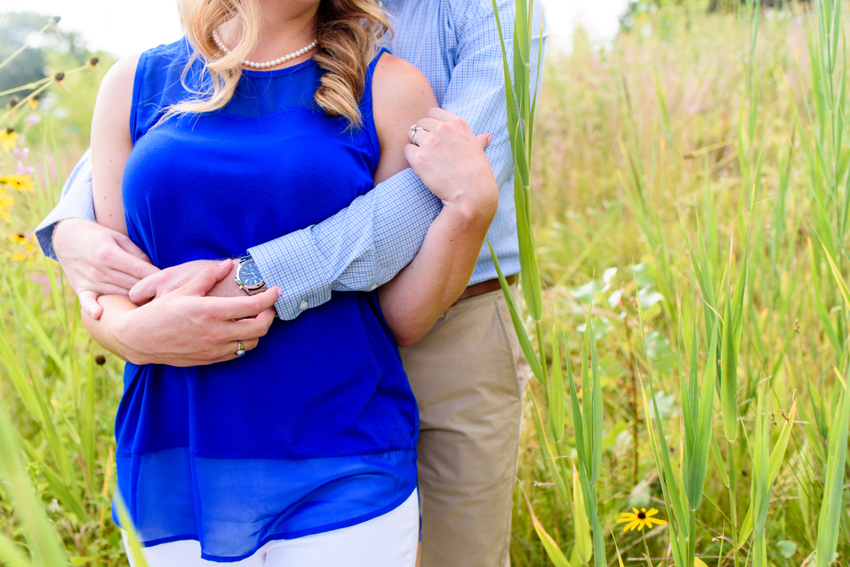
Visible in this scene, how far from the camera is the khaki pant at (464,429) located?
4.22 ft

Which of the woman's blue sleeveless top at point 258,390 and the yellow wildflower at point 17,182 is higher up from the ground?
the yellow wildflower at point 17,182

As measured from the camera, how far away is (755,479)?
2.30 ft

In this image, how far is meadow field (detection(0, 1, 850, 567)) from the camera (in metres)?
0.74

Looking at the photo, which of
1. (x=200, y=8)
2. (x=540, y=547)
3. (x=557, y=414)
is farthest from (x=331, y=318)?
(x=540, y=547)

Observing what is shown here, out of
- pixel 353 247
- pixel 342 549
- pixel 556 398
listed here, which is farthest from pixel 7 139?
pixel 556 398

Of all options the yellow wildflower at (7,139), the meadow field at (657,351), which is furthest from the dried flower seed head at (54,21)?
the yellow wildflower at (7,139)

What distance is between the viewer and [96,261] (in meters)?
1.03

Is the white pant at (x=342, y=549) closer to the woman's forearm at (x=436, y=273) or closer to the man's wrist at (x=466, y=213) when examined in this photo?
the woman's forearm at (x=436, y=273)

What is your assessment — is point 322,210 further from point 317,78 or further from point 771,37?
point 771,37

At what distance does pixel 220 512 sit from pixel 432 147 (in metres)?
0.72

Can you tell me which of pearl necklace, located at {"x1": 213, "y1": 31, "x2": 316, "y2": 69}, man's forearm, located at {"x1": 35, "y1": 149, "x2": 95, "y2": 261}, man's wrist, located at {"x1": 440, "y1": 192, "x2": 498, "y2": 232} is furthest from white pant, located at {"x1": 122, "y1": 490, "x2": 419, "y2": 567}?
pearl necklace, located at {"x1": 213, "y1": 31, "x2": 316, "y2": 69}

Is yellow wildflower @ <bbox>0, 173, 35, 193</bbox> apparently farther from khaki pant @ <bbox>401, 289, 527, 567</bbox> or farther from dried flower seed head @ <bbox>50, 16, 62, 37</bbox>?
khaki pant @ <bbox>401, 289, 527, 567</bbox>

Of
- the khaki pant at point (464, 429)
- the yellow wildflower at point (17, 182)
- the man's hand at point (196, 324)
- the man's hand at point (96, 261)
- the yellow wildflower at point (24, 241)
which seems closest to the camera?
the man's hand at point (196, 324)

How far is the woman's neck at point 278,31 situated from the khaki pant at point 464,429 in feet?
2.15
